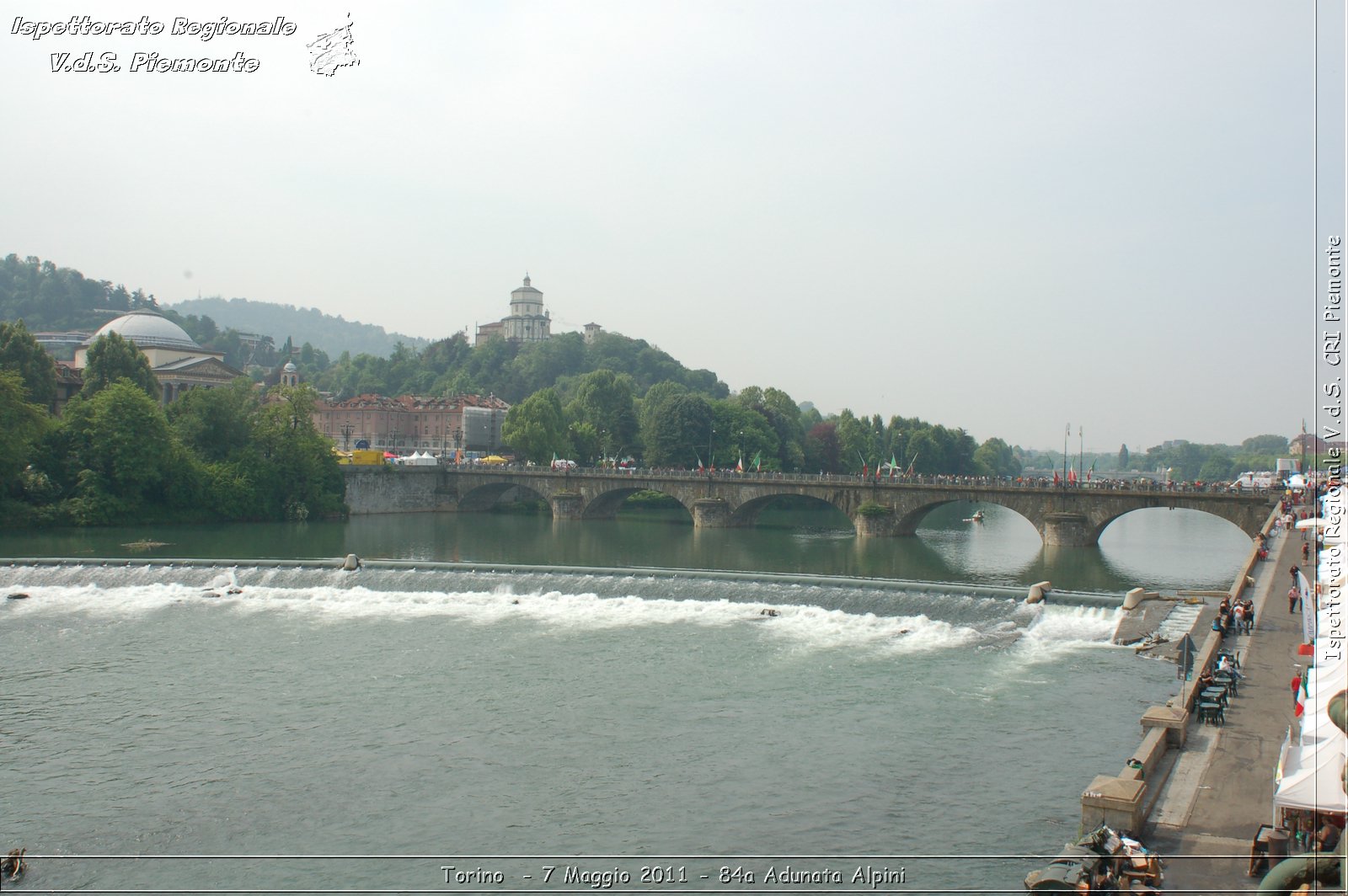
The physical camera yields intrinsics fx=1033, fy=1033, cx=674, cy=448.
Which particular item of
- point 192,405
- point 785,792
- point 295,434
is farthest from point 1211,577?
point 192,405

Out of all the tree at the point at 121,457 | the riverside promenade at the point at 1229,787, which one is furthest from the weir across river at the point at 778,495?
the riverside promenade at the point at 1229,787

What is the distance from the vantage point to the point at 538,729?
72.6 ft

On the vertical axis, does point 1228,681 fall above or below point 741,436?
below

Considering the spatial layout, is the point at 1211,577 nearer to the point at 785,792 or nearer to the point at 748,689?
the point at 748,689

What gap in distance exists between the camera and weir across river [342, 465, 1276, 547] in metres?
63.6

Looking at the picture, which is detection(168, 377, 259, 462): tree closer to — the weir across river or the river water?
the weir across river

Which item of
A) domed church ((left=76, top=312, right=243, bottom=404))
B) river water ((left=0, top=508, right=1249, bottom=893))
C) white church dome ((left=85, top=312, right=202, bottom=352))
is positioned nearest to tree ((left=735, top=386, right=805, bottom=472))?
domed church ((left=76, top=312, right=243, bottom=404))

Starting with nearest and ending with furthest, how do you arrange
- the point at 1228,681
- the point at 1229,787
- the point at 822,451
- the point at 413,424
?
the point at 1229,787 → the point at 1228,681 → the point at 822,451 → the point at 413,424

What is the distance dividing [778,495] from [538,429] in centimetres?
3488

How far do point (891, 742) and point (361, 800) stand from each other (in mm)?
10411

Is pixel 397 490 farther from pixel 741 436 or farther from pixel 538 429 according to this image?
pixel 741 436

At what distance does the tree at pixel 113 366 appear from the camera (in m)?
77.9

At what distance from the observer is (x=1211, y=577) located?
2016 inches

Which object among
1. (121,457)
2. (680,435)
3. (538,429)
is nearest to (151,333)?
(538,429)
